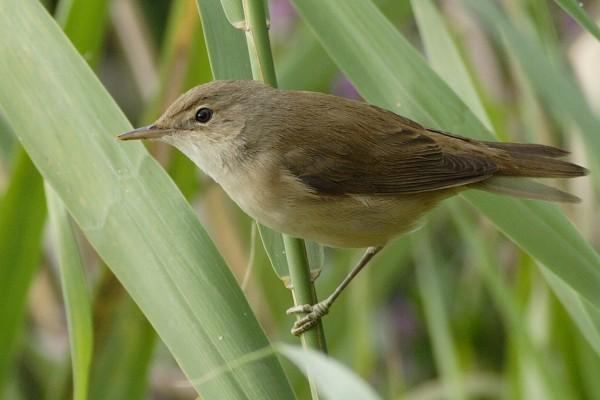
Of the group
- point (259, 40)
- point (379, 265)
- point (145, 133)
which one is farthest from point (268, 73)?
point (379, 265)

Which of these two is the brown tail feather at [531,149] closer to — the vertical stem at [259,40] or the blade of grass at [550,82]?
the blade of grass at [550,82]

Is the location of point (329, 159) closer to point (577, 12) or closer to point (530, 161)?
point (530, 161)

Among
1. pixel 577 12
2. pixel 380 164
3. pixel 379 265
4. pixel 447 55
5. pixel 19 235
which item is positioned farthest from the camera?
pixel 379 265

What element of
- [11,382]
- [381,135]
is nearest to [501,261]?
[381,135]

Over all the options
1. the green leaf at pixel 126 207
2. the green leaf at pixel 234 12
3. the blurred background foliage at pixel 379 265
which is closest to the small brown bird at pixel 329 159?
the blurred background foliage at pixel 379 265

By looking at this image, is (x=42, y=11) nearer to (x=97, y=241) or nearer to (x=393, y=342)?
(x=97, y=241)

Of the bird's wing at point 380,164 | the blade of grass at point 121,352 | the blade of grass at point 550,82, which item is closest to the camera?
the blade of grass at point 550,82

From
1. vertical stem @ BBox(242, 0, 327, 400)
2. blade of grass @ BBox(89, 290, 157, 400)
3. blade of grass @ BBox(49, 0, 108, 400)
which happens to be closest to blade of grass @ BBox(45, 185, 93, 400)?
blade of grass @ BBox(49, 0, 108, 400)
